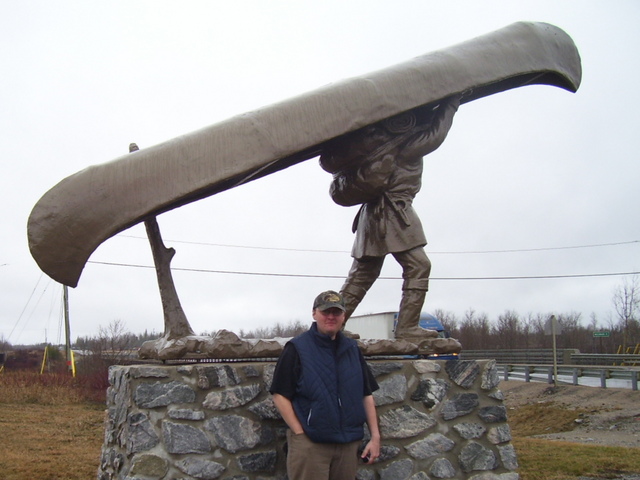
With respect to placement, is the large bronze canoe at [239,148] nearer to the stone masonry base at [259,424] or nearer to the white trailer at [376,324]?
the stone masonry base at [259,424]

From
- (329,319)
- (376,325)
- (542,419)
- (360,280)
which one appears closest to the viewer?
(329,319)

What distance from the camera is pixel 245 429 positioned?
3.75 m

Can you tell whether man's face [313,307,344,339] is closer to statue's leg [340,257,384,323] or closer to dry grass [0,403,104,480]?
statue's leg [340,257,384,323]

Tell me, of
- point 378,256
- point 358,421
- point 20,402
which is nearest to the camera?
point 358,421

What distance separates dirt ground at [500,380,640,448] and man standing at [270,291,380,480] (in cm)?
793

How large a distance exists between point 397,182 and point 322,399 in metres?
2.04

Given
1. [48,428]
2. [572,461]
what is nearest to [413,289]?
[572,461]

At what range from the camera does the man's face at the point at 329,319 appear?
3.23m

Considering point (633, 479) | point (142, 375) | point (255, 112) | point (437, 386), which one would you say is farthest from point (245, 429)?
point (633, 479)

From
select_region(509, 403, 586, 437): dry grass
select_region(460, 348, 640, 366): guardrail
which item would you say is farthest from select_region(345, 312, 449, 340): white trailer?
select_region(460, 348, 640, 366): guardrail

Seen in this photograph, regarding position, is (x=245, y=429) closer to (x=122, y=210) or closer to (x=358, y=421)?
(x=358, y=421)

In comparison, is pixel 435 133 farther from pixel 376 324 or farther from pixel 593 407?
pixel 593 407

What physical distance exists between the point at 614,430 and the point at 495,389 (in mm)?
8404

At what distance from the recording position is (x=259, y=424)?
3807 mm
